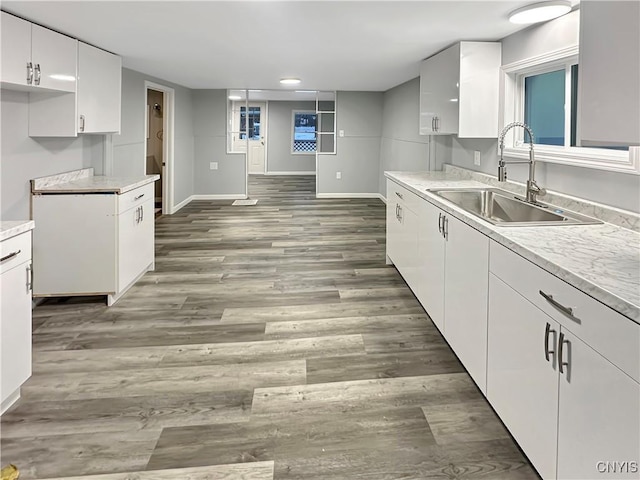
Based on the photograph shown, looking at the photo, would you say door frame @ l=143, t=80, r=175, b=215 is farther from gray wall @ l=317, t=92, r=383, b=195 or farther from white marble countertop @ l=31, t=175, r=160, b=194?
white marble countertop @ l=31, t=175, r=160, b=194

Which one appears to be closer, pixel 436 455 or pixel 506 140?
pixel 436 455

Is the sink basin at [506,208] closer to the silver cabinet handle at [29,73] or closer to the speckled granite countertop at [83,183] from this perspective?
the speckled granite countertop at [83,183]

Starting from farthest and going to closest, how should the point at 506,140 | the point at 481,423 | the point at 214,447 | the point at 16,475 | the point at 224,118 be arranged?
the point at 224,118 → the point at 506,140 → the point at 481,423 → the point at 214,447 → the point at 16,475

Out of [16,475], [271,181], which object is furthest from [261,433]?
[271,181]

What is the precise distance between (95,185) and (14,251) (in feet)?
5.30

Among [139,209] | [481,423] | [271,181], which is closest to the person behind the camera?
[481,423]

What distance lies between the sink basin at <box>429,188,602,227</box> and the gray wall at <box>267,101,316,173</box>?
10.9 m

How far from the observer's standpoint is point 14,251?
2078mm

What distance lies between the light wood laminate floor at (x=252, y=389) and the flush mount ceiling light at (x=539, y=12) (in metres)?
2.05

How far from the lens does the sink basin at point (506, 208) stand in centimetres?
230

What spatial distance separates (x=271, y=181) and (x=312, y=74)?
6.49 metres

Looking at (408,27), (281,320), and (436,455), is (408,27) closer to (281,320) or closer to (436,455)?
(281,320)

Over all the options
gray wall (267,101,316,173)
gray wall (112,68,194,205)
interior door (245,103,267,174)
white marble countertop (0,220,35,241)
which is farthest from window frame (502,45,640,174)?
interior door (245,103,267,174)

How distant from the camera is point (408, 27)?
3.21m
